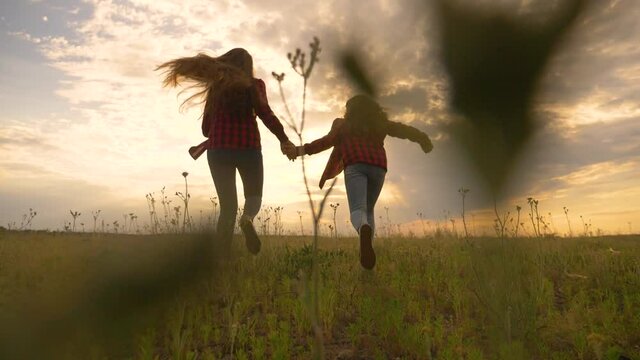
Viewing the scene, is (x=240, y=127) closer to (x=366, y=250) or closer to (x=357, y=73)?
(x=366, y=250)

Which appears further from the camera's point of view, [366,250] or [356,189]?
[356,189]

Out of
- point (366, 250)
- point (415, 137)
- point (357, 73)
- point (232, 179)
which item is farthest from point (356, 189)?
point (357, 73)

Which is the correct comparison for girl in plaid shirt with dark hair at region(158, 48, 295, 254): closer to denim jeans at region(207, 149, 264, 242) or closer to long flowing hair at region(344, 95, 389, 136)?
denim jeans at region(207, 149, 264, 242)

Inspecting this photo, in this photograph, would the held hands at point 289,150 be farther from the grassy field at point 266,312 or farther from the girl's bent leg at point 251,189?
the grassy field at point 266,312

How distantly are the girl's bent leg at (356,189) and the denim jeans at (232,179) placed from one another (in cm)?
121

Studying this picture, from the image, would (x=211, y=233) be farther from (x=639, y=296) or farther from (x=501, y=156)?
(x=501, y=156)

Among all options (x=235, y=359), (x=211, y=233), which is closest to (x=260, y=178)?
(x=211, y=233)

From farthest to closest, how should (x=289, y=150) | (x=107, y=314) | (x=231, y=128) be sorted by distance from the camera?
(x=231, y=128)
(x=289, y=150)
(x=107, y=314)

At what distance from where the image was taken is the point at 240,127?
5293 millimetres

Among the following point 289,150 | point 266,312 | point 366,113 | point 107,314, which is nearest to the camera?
point 366,113

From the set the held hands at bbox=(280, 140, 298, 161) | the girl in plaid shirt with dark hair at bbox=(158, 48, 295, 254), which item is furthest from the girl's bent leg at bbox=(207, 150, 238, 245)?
the held hands at bbox=(280, 140, 298, 161)

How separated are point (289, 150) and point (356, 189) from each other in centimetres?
81

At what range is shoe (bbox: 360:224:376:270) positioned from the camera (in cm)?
426

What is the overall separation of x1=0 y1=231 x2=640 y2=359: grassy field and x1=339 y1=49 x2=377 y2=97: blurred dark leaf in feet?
3.24
